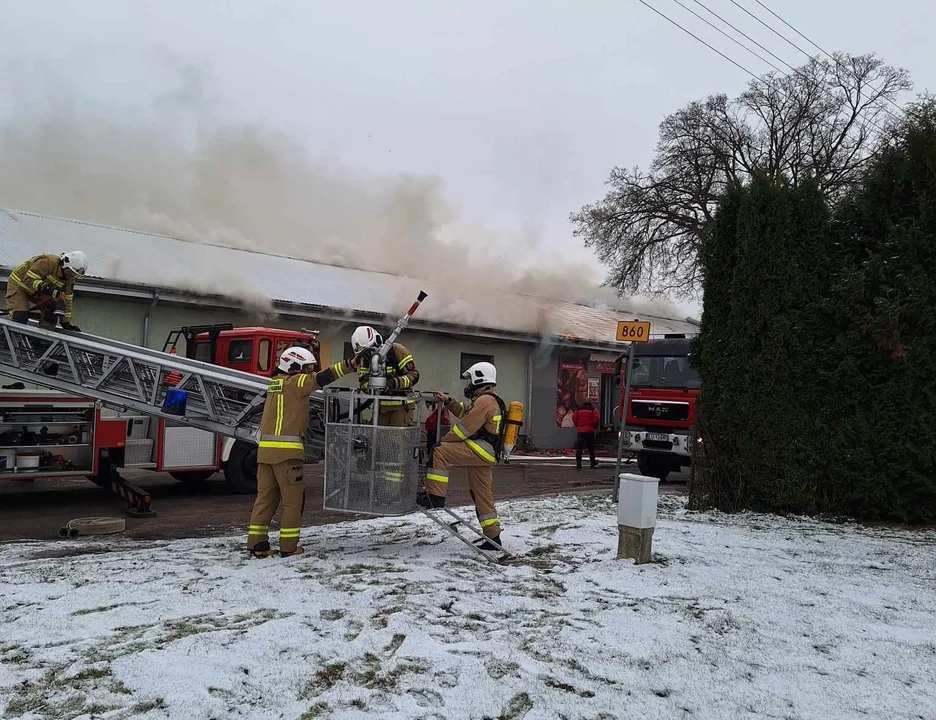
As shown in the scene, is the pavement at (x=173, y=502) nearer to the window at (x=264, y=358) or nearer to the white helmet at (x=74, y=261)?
the window at (x=264, y=358)

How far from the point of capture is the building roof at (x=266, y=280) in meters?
15.7

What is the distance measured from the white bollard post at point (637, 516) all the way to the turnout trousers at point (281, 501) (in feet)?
8.92

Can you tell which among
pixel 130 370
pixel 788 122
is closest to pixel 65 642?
pixel 130 370

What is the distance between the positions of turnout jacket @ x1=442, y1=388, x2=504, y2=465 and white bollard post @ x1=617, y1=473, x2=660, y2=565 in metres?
1.17

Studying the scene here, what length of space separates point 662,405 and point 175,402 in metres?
9.58

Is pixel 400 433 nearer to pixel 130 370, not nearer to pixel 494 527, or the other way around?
pixel 494 527

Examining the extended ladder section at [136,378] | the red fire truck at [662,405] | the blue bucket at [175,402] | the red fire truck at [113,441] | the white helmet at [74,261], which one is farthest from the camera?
the red fire truck at [662,405]

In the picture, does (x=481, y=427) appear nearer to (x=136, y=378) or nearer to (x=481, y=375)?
(x=481, y=375)

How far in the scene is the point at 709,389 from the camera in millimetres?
9422

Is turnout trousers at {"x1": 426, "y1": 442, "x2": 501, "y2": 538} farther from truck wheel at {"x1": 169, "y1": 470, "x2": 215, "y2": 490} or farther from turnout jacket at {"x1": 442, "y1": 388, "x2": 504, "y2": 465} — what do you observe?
truck wheel at {"x1": 169, "y1": 470, "x2": 215, "y2": 490}

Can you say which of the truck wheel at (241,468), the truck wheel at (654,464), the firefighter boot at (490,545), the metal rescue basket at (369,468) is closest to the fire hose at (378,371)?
the metal rescue basket at (369,468)

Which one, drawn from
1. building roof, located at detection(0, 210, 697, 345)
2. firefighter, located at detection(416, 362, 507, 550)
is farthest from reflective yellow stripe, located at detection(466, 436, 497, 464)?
building roof, located at detection(0, 210, 697, 345)

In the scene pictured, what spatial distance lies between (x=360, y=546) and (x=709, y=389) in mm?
4705

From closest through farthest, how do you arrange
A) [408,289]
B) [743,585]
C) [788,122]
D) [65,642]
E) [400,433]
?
[65,642], [743,585], [400,433], [408,289], [788,122]
